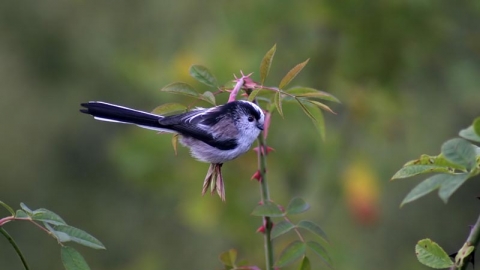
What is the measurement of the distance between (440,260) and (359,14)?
11.2 feet

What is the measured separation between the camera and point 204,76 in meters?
2.08

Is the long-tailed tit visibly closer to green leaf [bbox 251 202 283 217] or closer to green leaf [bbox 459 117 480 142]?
green leaf [bbox 251 202 283 217]

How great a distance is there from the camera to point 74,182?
888cm

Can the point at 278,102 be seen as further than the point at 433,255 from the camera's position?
Yes

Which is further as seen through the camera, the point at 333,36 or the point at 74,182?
the point at 74,182

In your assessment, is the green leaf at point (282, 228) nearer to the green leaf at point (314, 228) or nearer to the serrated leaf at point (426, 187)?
the green leaf at point (314, 228)

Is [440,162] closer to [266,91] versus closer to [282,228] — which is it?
[282,228]

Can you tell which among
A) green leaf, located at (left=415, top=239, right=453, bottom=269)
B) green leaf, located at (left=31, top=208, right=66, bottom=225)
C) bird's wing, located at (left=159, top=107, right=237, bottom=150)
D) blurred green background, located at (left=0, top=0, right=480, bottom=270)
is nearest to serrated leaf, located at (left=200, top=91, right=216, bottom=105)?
bird's wing, located at (left=159, top=107, right=237, bottom=150)

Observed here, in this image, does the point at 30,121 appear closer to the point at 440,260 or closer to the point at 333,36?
the point at 333,36

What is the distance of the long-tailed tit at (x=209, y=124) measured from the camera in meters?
2.18

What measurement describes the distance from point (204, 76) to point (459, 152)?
91 centimetres

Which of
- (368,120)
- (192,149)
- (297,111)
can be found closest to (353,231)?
(368,120)

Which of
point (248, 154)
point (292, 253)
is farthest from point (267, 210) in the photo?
point (248, 154)

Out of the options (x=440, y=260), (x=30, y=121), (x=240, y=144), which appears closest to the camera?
(x=440, y=260)
